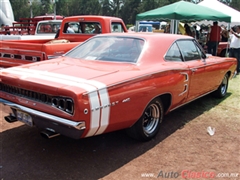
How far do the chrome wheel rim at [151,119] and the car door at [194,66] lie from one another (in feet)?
2.88

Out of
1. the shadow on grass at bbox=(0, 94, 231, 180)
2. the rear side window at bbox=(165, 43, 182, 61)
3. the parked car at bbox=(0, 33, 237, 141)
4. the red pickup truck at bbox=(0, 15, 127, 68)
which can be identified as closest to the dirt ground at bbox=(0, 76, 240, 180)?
the shadow on grass at bbox=(0, 94, 231, 180)

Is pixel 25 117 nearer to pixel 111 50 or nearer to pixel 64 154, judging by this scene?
pixel 64 154

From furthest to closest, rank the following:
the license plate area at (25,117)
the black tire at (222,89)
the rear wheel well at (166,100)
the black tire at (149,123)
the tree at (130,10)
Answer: the tree at (130,10) → the black tire at (222,89) → the rear wheel well at (166,100) → the black tire at (149,123) → the license plate area at (25,117)

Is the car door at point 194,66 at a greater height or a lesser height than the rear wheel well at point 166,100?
greater

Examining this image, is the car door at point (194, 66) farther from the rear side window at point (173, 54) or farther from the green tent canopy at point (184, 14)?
the green tent canopy at point (184, 14)

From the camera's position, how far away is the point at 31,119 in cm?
295

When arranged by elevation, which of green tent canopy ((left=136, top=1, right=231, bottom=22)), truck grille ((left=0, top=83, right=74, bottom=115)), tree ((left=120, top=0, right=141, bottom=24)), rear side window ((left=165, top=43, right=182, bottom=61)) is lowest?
truck grille ((left=0, top=83, right=74, bottom=115))

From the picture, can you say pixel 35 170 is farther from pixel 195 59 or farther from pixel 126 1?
pixel 126 1

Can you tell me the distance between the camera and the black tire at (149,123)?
135 inches

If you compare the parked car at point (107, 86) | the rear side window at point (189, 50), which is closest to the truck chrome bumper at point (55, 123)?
the parked car at point (107, 86)

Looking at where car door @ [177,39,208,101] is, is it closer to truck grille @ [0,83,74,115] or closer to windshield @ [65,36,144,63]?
windshield @ [65,36,144,63]

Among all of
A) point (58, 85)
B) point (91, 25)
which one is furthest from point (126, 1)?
point (58, 85)

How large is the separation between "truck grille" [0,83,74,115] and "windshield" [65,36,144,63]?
3.84 ft

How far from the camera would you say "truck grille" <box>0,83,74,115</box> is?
2.64m
